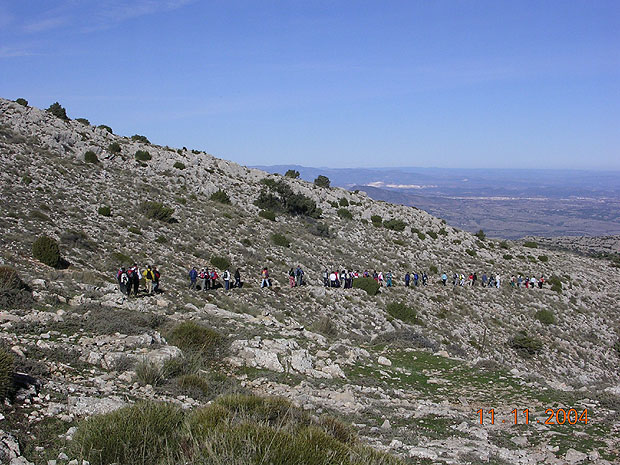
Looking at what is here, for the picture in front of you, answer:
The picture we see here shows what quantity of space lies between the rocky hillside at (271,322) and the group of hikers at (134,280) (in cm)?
47

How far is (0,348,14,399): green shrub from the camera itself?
214 inches

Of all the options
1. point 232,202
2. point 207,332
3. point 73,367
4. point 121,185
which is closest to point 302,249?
point 232,202

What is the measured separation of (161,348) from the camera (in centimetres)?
942

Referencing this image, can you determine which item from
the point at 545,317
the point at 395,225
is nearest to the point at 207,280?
the point at 545,317

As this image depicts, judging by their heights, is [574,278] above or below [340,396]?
below

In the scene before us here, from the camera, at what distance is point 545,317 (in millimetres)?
29547

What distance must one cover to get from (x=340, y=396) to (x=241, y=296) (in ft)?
38.5

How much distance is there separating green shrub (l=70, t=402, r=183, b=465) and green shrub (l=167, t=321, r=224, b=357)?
529cm

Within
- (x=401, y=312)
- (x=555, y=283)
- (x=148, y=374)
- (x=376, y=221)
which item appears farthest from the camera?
(x=376, y=221)

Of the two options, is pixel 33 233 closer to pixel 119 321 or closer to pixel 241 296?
pixel 241 296

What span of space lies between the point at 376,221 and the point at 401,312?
21.7 meters

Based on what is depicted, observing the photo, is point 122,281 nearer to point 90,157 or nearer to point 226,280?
point 226,280
